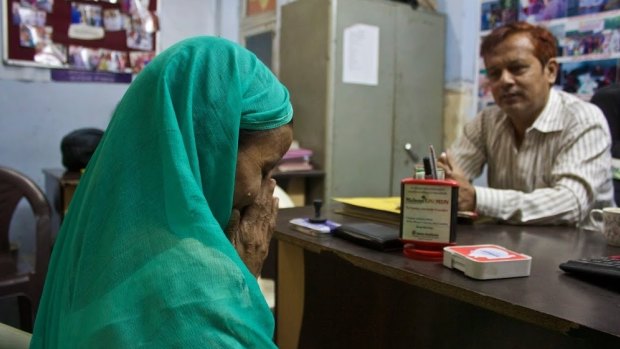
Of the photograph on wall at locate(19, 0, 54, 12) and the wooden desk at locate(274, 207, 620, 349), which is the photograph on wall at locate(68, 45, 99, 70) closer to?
the photograph on wall at locate(19, 0, 54, 12)

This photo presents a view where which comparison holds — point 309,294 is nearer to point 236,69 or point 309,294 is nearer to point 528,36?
point 236,69

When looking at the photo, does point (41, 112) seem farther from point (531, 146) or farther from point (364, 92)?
point (531, 146)

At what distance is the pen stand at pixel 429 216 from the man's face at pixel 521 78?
0.89 m

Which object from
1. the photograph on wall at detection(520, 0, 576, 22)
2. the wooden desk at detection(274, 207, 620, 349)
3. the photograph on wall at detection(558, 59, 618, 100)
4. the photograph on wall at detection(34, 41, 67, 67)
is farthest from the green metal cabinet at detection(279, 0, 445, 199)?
the wooden desk at detection(274, 207, 620, 349)

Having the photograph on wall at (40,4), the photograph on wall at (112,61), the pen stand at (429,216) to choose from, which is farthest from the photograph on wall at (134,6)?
the pen stand at (429,216)

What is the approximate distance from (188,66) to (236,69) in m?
0.06

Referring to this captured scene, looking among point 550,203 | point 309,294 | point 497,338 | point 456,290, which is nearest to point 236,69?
point 456,290

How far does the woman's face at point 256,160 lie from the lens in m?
0.70

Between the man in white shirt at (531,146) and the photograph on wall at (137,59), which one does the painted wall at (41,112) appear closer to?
the photograph on wall at (137,59)

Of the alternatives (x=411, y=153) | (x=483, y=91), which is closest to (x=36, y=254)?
(x=411, y=153)

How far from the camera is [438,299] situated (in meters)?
0.99

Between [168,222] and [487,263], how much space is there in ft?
1.61

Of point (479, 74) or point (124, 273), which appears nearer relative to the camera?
point (124, 273)

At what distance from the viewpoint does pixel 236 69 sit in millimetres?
644
